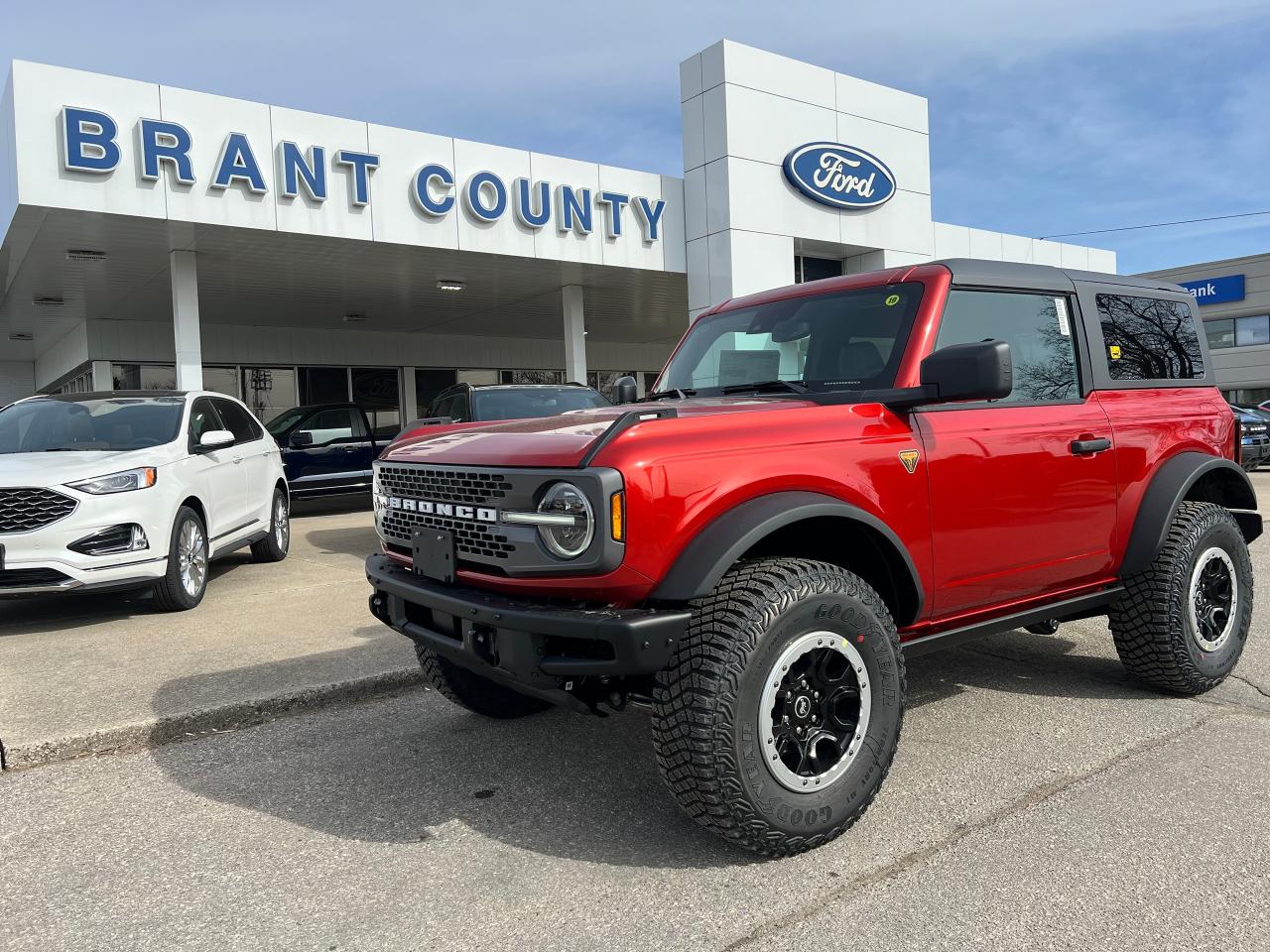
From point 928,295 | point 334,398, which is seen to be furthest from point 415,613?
point 334,398

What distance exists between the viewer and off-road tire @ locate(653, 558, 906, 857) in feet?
8.64

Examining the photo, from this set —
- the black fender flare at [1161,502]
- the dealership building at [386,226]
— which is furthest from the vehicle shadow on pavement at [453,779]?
the dealership building at [386,226]

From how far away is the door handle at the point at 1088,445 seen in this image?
3.74m

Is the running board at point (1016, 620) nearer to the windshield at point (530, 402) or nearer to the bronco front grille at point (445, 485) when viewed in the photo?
the bronco front grille at point (445, 485)

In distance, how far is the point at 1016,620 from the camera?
12.1 feet

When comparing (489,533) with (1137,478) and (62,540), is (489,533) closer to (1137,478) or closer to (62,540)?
(1137,478)

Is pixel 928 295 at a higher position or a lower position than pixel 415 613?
higher

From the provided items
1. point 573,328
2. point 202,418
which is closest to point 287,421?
point 573,328

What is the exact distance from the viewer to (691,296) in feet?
52.2

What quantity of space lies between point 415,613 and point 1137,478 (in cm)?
307

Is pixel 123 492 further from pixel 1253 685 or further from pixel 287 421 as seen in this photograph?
pixel 287 421

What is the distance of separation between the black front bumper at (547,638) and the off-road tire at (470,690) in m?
0.94

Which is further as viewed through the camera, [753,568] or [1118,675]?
[1118,675]

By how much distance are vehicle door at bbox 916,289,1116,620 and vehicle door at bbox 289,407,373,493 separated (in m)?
11.0
